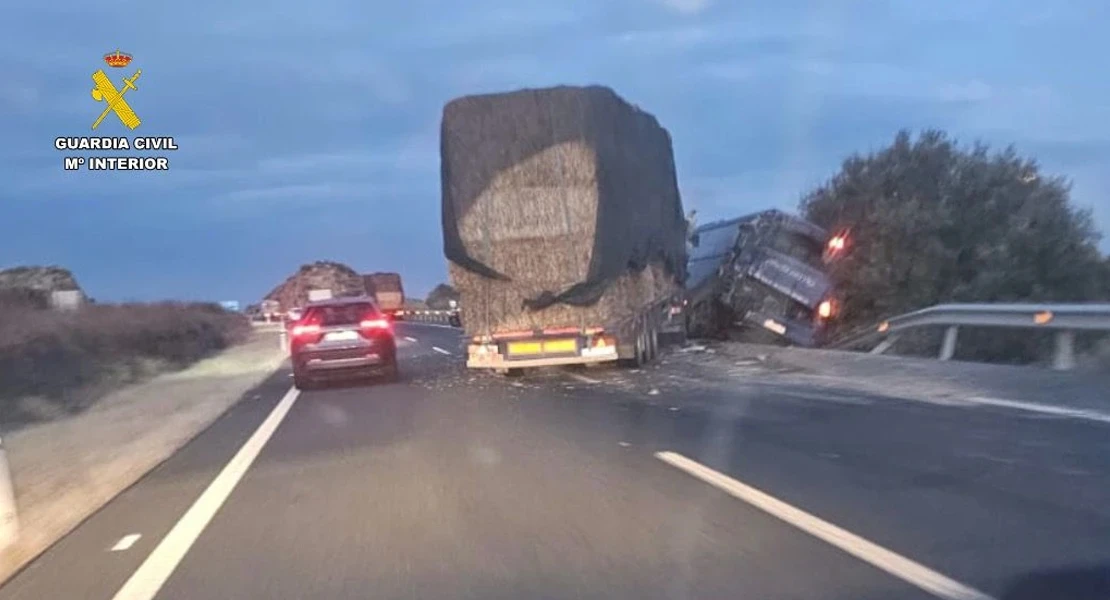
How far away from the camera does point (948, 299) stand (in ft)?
103

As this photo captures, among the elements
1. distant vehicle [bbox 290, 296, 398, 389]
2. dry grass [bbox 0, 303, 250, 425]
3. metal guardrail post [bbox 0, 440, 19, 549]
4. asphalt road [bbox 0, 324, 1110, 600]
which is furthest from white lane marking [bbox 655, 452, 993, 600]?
distant vehicle [bbox 290, 296, 398, 389]

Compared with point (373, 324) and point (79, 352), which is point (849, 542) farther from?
point (79, 352)

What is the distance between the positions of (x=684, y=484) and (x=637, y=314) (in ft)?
48.5

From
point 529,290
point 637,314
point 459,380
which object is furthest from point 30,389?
point 637,314

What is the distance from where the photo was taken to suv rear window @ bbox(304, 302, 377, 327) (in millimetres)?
27453

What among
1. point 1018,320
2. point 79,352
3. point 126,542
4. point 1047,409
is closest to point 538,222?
point 1018,320

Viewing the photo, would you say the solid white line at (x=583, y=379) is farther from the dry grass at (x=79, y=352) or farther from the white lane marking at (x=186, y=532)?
the dry grass at (x=79, y=352)

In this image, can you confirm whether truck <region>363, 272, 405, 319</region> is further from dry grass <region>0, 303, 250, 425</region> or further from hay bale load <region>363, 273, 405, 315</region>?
dry grass <region>0, 303, 250, 425</region>

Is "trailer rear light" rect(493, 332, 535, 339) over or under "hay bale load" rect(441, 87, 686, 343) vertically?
under

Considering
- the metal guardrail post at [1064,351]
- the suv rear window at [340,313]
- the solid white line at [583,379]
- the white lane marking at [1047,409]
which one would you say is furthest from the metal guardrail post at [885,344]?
the suv rear window at [340,313]

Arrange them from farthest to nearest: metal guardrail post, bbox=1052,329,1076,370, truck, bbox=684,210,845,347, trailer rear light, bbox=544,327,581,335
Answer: truck, bbox=684,210,845,347, trailer rear light, bbox=544,327,581,335, metal guardrail post, bbox=1052,329,1076,370

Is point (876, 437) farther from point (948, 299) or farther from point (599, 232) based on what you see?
point (948, 299)

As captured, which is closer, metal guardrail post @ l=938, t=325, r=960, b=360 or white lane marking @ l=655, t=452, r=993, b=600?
white lane marking @ l=655, t=452, r=993, b=600

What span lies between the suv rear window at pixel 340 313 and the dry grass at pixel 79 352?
4.56 meters
